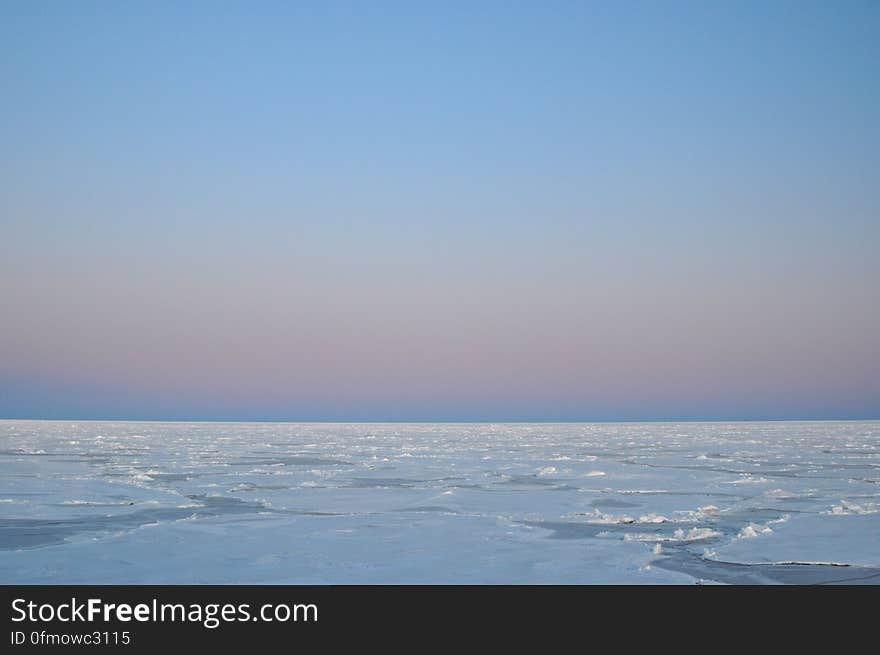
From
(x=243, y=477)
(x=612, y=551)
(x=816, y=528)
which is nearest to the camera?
(x=612, y=551)

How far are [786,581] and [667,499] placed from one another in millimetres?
5325
